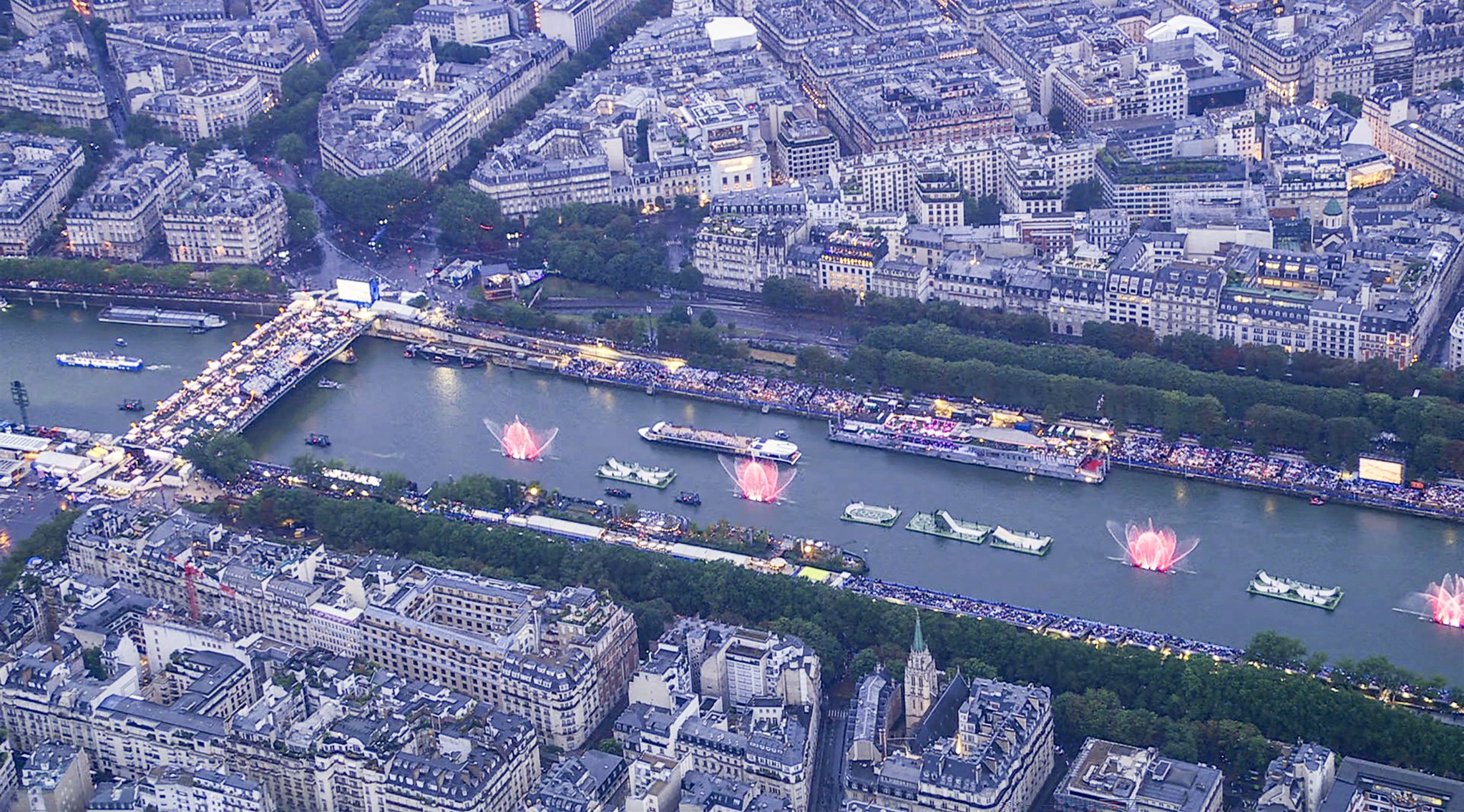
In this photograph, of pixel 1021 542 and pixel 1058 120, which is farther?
pixel 1058 120

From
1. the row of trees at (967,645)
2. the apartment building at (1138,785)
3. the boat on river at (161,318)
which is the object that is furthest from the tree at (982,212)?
the apartment building at (1138,785)

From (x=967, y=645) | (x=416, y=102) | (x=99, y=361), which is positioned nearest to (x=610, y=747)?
(x=967, y=645)

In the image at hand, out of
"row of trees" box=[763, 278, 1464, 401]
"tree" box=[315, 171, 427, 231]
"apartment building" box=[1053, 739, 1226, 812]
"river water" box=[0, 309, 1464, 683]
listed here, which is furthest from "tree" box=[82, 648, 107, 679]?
"tree" box=[315, 171, 427, 231]

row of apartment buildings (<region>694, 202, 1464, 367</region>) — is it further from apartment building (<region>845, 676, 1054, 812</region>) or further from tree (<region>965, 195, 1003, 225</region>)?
apartment building (<region>845, 676, 1054, 812</region>)

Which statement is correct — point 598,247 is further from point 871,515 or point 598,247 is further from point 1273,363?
point 1273,363

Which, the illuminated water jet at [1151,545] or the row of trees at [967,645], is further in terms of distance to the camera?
the illuminated water jet at [1151,545]

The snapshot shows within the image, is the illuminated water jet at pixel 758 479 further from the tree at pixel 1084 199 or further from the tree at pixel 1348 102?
the tree at pixel 1348 102
